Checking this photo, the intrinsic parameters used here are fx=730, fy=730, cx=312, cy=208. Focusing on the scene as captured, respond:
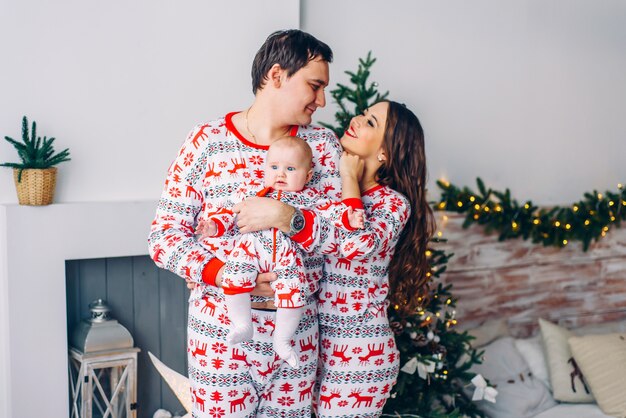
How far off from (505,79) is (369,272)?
6.73 feet

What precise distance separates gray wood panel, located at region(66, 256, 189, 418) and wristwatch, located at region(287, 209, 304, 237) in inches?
50.9

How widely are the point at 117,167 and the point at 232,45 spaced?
2.12ft

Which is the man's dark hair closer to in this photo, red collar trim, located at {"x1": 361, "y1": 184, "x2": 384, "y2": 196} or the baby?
the baby

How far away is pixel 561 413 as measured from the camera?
3109 millimetres

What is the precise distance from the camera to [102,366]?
8.54 ft

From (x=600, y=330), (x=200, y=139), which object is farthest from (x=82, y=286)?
(x=600, y=330)

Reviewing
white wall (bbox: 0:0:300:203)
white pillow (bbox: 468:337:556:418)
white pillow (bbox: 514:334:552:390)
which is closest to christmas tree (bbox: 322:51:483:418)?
white pillow (bbox: 468:337:556:418)

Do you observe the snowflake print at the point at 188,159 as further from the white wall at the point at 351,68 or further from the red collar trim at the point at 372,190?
the white wall at the point at 351,68

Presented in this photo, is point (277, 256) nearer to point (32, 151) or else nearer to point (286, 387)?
point (286, 387)

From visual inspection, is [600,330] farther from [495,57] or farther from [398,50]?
[398,50]

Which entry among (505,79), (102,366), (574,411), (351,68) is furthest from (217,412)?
(505,79)

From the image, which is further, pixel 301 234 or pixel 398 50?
pixel 398 50

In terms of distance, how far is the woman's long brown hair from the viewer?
1.94 m

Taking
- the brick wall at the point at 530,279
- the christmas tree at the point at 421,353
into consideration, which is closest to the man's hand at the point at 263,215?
the christmas tree at the point at 421,353
